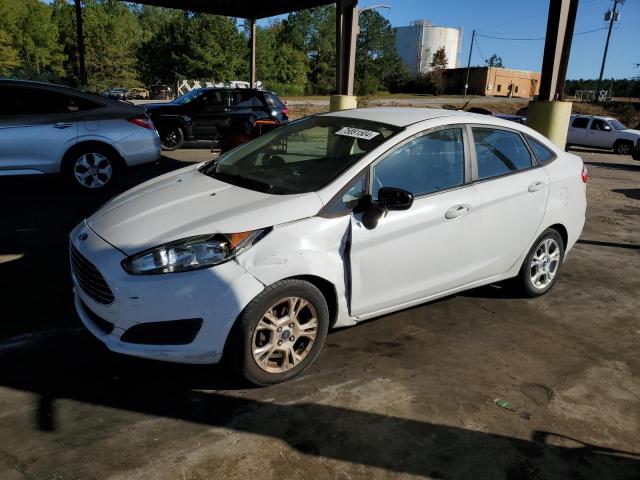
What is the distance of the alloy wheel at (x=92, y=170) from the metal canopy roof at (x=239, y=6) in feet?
32.3

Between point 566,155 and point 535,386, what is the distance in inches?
96.1

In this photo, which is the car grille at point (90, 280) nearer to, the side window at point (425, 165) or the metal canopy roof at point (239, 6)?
the side window at point (425, 165)

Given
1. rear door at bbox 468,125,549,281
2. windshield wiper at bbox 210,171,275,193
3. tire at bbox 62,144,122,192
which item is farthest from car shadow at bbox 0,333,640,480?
tire at bbox 62,144,122,192

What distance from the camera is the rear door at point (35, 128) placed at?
7219 millimetres

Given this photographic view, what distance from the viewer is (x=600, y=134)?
21172 mm

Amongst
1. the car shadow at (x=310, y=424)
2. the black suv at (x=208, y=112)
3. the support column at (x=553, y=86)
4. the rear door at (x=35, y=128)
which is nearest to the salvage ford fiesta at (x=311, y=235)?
the car shadow at (x=310, y=424)

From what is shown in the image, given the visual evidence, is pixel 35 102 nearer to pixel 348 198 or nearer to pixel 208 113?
pixel 348 198

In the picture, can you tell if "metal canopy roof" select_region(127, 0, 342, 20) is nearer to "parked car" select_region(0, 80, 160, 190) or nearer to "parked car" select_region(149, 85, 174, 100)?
"parked car" select_region(0, 80, 160, 190)

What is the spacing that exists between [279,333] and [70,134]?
6.00 metres

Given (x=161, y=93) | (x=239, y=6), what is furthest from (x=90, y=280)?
(x=161, y=93)

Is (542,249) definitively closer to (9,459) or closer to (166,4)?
(9,459)

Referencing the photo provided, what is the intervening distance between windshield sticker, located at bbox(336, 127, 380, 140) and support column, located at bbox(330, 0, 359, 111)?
836 cm

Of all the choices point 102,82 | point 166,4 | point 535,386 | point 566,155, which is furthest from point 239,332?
point 102,82

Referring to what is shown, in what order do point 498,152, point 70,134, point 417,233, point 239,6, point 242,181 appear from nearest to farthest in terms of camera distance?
1. point 417,233
2. point 242,181
3. point 498,152
4. point 70,134
5. point 239,6
